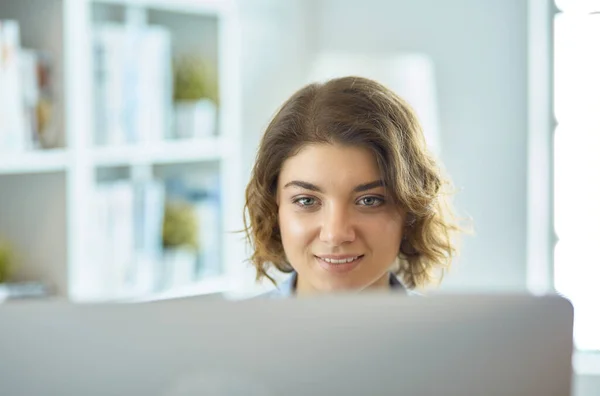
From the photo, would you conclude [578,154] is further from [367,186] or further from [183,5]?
[367,186]

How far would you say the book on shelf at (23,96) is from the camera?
237cm

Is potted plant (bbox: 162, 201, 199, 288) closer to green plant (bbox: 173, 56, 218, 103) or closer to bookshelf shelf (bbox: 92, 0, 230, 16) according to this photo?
green plant (bbox: 173, 56, 218, 103)

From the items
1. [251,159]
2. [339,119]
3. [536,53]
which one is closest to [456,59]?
[536,53]

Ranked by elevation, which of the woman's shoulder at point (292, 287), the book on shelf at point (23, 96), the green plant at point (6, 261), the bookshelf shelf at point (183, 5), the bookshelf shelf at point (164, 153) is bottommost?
the green plant at point (6, 261)

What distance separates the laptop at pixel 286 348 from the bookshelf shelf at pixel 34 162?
1.63 metres

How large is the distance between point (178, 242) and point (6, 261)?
0.75 metres

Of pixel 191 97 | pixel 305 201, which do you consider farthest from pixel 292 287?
pixel 191 97

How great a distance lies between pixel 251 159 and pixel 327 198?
1996mm

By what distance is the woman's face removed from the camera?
1429mm

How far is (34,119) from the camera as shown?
2.47 metres

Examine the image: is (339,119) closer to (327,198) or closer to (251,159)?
(327,198)

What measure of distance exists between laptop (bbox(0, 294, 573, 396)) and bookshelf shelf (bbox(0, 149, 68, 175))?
1.63 meters

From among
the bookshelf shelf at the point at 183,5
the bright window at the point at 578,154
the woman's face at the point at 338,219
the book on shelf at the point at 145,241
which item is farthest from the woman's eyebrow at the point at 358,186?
the bright window at the point at 578,154

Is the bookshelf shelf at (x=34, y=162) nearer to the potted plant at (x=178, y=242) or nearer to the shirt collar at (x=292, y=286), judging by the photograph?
the potted plant at (x=178, y=242)
